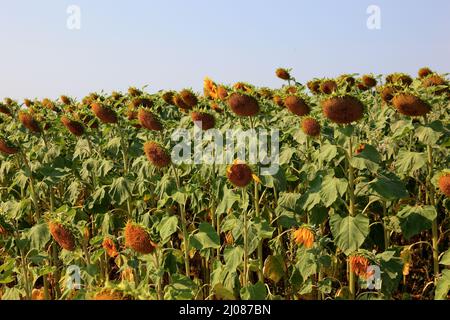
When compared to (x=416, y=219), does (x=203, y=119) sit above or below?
above

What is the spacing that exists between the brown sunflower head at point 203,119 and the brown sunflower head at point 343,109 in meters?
1.20

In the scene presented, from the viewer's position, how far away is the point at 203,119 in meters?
4.46

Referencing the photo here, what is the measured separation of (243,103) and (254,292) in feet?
4.18

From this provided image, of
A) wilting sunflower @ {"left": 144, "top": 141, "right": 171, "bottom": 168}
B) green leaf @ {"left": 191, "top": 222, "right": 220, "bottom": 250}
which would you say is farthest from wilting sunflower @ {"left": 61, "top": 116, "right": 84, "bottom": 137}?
green leaf @ {"left": 191, "top": 222, "right": 220, "bottom": 250}

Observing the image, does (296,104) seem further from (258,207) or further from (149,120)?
(149,120)

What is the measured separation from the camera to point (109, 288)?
2.57 metres

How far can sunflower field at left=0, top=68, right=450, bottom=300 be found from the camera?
3543 millimetres

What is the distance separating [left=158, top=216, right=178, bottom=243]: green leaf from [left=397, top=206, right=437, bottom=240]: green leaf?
1.45 meters

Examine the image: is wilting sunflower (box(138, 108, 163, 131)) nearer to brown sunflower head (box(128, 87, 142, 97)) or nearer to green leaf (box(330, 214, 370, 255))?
green leaf (box(330, 214, 370, 255))

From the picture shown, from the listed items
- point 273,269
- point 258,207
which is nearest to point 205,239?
point 258,207

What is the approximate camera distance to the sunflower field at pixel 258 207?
3.54 m
